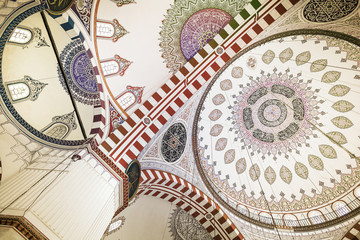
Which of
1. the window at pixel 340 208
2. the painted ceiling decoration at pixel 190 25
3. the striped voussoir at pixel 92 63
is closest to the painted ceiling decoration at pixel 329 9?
the painted ceiling decoration at pixel 190 25

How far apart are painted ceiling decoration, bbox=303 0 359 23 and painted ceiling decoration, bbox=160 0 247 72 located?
1745mm

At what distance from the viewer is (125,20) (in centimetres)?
439

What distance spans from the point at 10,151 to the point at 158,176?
162 inches

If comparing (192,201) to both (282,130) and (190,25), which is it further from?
(190,25)

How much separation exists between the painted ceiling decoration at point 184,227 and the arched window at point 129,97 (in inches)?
174

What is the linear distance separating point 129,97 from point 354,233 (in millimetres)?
7455

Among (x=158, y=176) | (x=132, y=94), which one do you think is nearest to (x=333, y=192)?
(x=158, y=176)

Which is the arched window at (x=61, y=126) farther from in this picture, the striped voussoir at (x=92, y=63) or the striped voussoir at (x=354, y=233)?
the striped voussoir at (x=354, y=233)

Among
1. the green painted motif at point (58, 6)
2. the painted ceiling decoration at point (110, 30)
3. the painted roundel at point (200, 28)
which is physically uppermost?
the green painted motif at point (58, 6)

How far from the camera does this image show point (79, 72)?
562 centimetres

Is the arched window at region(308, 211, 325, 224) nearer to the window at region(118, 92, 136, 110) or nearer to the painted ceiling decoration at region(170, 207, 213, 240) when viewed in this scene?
the painted ceiling decoration at region(170, 207, 213, 240)

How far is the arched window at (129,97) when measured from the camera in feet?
16.5

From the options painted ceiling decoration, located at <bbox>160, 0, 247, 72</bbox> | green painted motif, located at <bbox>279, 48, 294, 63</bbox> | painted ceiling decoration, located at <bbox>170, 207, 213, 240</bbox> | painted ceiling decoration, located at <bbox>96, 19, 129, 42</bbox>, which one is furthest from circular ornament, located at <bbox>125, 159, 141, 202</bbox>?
green painted motif, located at <bbox>279, 48, 294, 63</bbox>

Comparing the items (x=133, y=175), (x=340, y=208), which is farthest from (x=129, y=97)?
(x=340, y=208)
